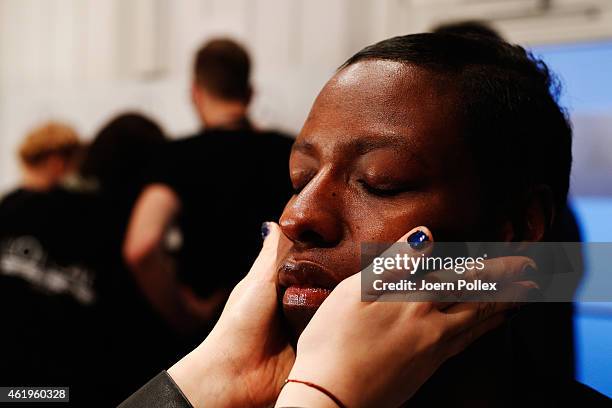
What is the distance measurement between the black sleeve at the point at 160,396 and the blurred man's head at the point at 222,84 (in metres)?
1.25

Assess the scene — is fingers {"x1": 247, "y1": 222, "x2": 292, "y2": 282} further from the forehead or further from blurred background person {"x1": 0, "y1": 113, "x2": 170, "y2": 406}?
blurred background person {"x1": 0, "y1": 113, "x2": 170, "y2": 406}

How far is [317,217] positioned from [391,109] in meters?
0.15

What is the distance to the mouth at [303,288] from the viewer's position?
2.63 ft

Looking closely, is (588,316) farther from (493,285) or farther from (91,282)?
(91,282)

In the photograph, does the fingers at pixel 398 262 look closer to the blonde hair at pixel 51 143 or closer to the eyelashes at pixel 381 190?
the eyelashes at pixel 381 190

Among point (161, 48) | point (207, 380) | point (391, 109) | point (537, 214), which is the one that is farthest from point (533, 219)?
point (161, 48)

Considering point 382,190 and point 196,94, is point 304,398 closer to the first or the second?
point 382,190

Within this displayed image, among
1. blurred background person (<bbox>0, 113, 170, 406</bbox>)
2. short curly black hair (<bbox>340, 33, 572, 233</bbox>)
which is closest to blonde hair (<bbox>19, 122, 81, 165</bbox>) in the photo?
blurred background person (<bbox>0, 113, 170, 406</bbox>)

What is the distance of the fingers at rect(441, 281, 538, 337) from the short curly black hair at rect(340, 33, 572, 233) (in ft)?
0.35

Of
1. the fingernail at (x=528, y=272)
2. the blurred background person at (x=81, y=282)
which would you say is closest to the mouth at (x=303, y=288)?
the fingernail at (x=528, y=272)

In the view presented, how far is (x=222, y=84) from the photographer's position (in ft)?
6.91

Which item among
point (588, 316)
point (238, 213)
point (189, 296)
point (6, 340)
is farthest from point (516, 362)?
point (6, 340)

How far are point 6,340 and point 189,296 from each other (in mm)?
511

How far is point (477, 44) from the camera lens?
896mm
